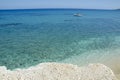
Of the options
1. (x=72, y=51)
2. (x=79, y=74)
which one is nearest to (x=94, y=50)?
(x=72, y=51)

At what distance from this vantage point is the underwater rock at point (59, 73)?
294 inches

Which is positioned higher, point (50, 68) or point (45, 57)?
point (50, 68)

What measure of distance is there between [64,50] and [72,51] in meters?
0.75

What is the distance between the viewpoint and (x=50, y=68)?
840 cm

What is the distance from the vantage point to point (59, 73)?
26.0ft

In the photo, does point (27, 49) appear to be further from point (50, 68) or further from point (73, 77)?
point (73, 77)

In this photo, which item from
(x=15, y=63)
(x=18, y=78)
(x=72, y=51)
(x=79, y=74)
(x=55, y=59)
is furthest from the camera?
(x=72, y=51)

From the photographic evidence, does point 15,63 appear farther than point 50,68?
Yes

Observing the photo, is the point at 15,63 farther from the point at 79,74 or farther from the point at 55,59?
the point at 79,74

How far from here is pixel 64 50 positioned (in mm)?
14812

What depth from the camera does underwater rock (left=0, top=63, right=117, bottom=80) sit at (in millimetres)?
7457

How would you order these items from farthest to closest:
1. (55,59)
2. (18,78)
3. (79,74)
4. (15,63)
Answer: (55,59) < (15,63) < (79,74) < (18,78)

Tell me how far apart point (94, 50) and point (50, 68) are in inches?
286

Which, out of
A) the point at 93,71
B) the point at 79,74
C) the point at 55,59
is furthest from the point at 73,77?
the point at 55,59
